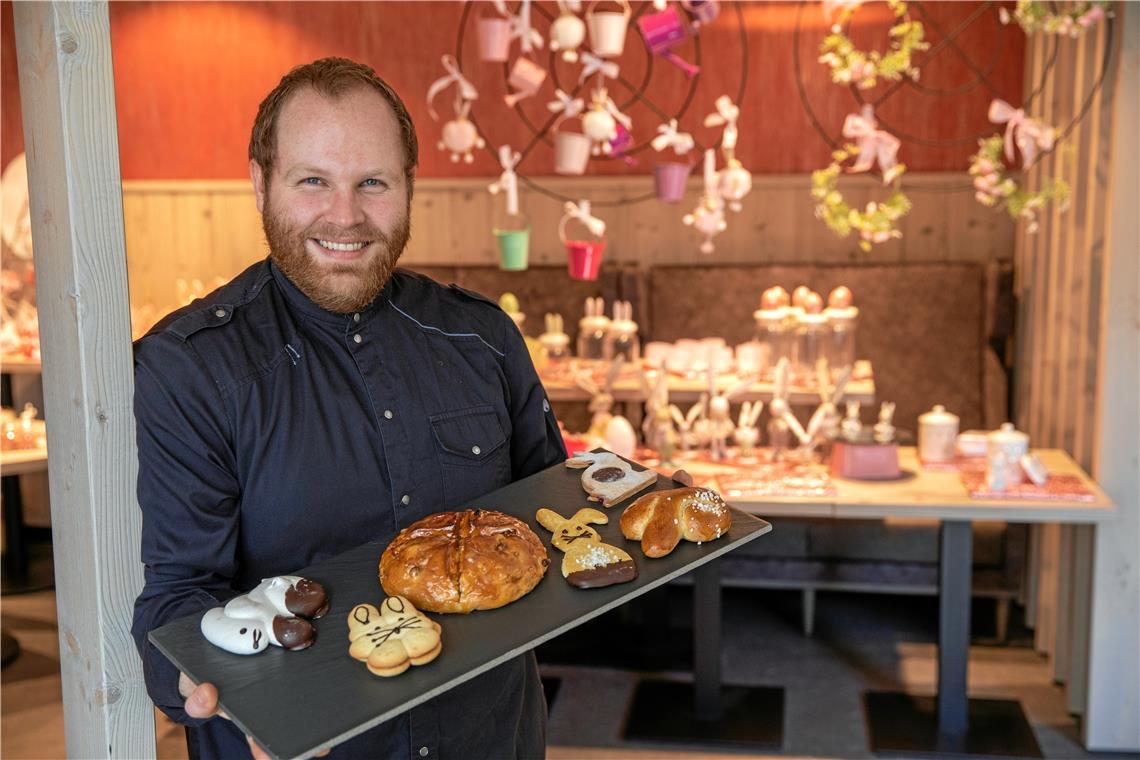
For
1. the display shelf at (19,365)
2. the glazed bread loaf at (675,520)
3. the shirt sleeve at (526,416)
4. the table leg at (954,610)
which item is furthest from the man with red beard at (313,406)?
the display shelf at (19,365)

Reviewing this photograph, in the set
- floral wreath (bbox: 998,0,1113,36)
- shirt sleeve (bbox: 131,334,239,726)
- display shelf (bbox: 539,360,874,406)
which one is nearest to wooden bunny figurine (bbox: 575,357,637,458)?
display shelf (bbox: 539,360,874,406)

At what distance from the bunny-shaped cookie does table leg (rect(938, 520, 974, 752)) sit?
1987 millimetres

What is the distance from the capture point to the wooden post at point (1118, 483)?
3152 millimetres

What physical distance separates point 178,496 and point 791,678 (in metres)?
2.75

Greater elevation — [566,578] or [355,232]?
[355,232]

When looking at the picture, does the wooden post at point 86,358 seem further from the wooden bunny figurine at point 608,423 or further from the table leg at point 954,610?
the table leg at point 954,610

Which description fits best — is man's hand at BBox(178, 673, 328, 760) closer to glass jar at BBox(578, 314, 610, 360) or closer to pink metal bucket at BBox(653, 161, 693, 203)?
pink metal bucket at BBox(653, 161, 693, 203)

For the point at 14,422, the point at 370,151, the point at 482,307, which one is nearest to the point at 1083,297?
the point at 482,307

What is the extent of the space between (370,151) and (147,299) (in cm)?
465

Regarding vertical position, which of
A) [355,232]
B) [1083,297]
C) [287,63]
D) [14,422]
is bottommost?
[14,422]

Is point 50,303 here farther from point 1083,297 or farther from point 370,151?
point 1083,297

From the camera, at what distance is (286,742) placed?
116 centimetres

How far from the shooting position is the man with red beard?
1461 mm

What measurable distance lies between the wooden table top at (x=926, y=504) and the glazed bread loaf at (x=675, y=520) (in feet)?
Result: 5.62
